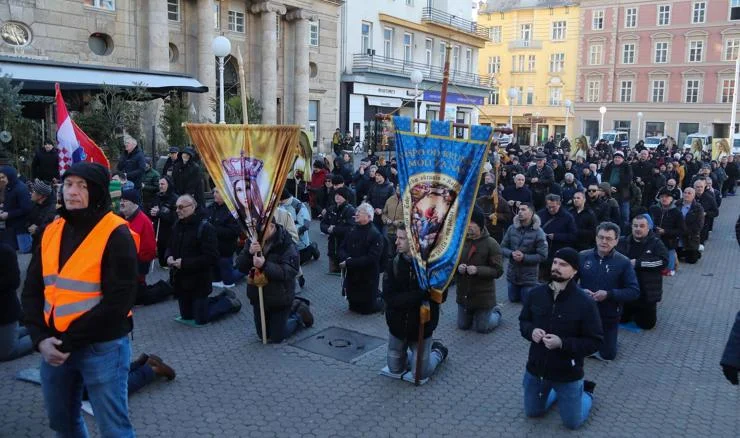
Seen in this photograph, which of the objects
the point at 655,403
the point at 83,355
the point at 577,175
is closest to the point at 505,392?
the point at 655,403

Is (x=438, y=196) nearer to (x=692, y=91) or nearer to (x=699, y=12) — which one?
(x=692, y=91)

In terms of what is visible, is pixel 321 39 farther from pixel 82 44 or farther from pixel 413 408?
→ pixel 413 408

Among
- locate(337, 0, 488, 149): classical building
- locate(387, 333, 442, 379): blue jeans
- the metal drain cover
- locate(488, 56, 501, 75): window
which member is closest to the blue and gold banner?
locate(387, 333, 442, 379): blue jeans

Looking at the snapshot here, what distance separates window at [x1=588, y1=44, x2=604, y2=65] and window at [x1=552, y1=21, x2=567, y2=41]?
125 inches

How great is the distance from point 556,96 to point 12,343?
204ft

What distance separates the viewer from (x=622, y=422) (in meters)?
5.53

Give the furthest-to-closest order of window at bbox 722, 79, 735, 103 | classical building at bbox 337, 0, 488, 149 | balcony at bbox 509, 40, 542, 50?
balcony at bbox 509, 40, 542, 50 < window at bbox 722, 79, 735, 103 < classical building at bbox 337, 0, 488, 149

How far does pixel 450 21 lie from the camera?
45344mm

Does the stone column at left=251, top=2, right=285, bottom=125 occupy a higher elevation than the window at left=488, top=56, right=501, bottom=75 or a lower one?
lower

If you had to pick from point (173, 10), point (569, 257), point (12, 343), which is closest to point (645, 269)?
point (569, 257)

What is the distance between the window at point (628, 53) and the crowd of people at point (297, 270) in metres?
48.9

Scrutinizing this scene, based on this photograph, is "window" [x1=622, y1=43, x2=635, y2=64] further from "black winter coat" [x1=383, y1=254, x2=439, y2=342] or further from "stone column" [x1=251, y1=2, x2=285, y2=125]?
"black winter coat" [x1=383, y1=254, x2=439, y2=342]

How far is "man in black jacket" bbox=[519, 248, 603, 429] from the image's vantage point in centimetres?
509

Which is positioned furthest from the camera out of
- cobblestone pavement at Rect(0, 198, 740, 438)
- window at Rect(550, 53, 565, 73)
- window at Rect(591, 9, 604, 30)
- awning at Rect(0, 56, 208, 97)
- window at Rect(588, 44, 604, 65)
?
window at Rect(550, 53, 565, 73)
